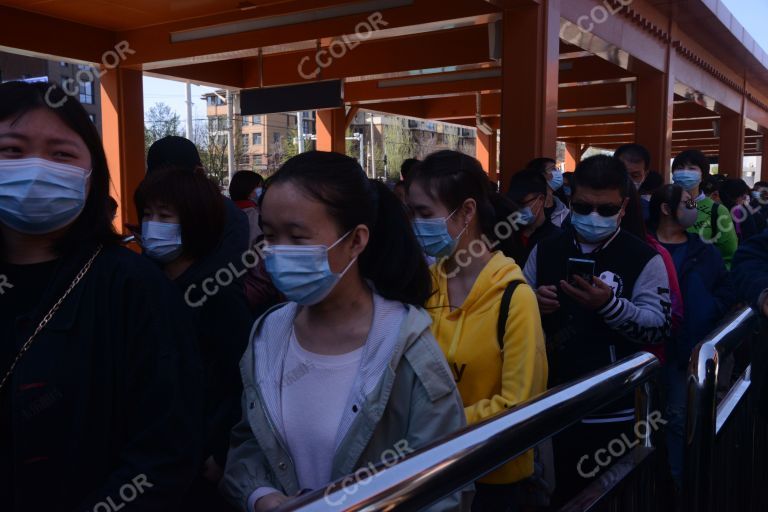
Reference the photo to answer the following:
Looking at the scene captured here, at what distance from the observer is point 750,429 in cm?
262

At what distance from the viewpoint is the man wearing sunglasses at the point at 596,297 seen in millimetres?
2465

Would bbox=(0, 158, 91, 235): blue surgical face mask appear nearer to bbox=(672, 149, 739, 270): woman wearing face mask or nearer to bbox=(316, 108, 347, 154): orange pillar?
bbox=(672, 149, 739, 270): woman wearing face mask

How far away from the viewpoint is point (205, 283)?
2.33 m

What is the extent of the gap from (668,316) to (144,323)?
6.43ft

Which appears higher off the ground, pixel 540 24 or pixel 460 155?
pixel 540 24

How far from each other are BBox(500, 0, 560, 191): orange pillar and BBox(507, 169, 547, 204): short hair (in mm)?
2392

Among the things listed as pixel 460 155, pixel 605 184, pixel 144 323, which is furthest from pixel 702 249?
pixel 144 323

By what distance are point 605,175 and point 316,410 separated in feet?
6.09

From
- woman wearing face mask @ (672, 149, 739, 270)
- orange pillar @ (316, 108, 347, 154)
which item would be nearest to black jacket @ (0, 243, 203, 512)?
woman wearing face mask @ (672, 149, 739, 270)

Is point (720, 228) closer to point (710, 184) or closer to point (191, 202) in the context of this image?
point (710, 184)

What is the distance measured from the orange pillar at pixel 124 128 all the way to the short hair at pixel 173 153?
6525 millimetres

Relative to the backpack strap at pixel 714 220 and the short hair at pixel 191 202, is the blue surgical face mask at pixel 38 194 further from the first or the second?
the backpack strap at pixel 714 220

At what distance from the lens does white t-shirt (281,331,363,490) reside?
5.06 ft

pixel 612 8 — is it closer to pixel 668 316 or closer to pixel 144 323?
pixel 668 316
